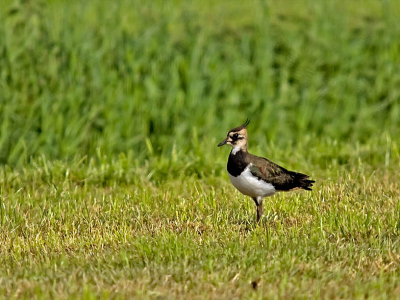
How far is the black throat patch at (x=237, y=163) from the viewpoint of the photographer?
624 cm

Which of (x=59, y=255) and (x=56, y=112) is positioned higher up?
(x=56, y=112)

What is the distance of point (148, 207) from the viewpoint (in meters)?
7.03

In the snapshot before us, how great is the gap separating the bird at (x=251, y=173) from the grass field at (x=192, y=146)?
0.32 meters

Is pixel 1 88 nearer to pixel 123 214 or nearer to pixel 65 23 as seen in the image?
pixel 65 23

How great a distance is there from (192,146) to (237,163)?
3.46 metres

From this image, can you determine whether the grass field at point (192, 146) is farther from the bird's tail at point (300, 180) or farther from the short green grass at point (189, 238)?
the bird's tail at point (300, 180)

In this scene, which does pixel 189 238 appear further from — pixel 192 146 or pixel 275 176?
pixel 192 146

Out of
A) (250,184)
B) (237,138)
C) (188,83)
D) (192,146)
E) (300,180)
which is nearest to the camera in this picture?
(250,184)

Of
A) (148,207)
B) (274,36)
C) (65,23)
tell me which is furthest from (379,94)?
(148,207)

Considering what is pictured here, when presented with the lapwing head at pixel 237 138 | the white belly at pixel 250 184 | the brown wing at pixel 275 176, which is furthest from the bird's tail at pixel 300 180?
the lapwing head at pixel 237 138

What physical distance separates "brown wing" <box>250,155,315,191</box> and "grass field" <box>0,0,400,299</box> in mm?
288

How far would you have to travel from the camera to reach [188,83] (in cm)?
1044

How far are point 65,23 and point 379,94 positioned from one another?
5.05 m

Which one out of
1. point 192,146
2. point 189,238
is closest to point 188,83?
point 192,146
